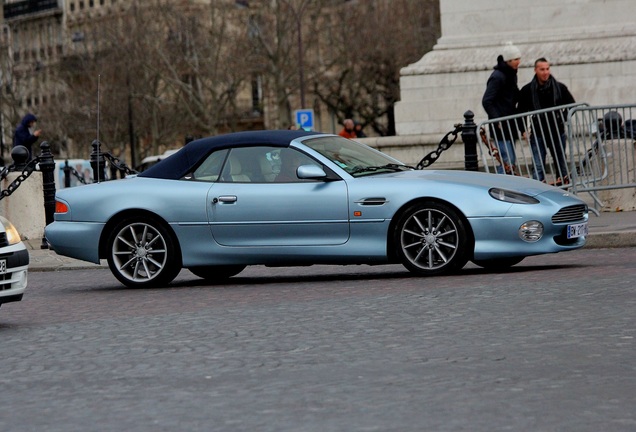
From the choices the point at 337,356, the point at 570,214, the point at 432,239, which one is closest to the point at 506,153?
the point at 570,214

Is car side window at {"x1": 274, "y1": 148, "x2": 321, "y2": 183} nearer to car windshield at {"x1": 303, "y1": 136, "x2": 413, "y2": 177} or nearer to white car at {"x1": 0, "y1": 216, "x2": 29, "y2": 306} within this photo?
car windshield at {"x1": 303, "y1": 136, "x2": 413, "y2": 177}

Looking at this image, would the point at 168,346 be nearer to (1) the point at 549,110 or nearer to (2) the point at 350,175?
(2) the point at 350,175

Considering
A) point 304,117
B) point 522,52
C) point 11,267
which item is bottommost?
point 11,267

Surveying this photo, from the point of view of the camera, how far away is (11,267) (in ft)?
40.0

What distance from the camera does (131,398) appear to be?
840 centimetres

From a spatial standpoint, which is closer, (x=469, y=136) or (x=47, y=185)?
(x=469, y=136)

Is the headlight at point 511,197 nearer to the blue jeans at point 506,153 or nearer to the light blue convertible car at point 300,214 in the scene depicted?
the light blue convertible car at point 300,214

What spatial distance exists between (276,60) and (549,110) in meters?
61.5

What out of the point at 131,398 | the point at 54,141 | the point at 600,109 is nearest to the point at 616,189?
the point at 600,109

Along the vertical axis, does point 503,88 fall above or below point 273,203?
above

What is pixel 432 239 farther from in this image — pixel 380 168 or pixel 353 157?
pixel 353 157

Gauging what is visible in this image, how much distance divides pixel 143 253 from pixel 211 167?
936mm

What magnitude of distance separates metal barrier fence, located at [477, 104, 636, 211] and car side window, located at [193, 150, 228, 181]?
4745 mm

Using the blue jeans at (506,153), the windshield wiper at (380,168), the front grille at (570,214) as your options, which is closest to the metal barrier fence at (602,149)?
the blue jeans at (506,153)
